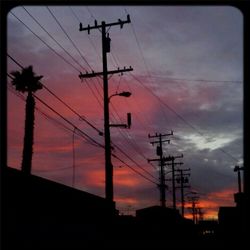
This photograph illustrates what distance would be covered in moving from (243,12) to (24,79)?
45.5 m

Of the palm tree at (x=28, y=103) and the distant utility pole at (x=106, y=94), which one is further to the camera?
the palm tree at (x=28, y=103)

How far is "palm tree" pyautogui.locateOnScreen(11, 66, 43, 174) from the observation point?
43.8 meters

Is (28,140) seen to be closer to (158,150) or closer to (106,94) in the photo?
(106,94)

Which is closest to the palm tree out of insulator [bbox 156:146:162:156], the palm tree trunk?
the palm tree trunk

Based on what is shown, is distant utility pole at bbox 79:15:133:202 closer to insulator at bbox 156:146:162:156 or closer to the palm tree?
the palm tree

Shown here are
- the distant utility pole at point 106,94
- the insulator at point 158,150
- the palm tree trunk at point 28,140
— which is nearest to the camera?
the distant utility pole at point 106,94

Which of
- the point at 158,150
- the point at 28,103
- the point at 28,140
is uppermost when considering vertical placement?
the point at 28,103

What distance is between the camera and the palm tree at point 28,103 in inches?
1722

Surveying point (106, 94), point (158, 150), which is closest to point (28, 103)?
point (106, 94)

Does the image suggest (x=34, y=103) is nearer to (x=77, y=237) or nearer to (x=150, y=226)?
(x=150, y=226)

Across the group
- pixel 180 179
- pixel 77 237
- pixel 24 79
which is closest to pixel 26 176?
pixel 77 237

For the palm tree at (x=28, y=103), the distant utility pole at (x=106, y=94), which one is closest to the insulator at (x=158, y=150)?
the palm tree at (x=28, y=103)

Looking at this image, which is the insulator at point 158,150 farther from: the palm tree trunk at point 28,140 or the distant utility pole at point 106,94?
the distant utility pole at point 106,94

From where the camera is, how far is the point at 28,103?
44812 mm
